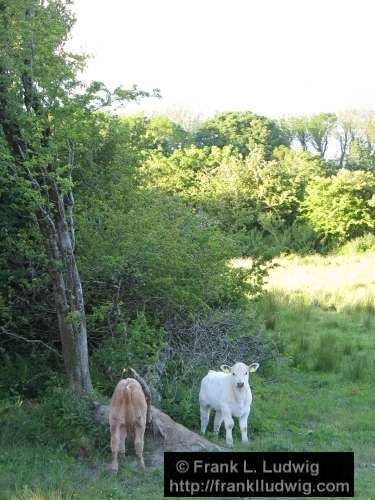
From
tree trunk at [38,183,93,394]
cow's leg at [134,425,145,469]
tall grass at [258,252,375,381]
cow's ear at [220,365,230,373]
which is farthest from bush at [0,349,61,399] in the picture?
tall grass at [258,252,375,381]

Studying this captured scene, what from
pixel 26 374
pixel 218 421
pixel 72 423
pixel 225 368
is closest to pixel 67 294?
pixel 72 423

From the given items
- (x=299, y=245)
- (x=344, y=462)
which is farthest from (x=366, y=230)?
(x=344, y=462)

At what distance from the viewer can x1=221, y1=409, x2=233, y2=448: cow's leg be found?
8977 mm

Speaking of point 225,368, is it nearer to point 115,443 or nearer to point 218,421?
point 218,421

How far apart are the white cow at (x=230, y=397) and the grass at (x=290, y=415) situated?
1.01ft

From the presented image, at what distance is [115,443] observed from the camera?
796 cm

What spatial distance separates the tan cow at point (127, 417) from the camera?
8047 mm

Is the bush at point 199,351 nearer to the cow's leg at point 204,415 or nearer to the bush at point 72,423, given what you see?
the cow's leg at point 204,415

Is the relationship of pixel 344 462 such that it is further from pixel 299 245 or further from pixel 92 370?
pixel 299 245

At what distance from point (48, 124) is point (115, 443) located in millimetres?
3960

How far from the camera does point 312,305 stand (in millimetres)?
19891

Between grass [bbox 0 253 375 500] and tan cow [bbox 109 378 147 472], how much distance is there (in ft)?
0.84

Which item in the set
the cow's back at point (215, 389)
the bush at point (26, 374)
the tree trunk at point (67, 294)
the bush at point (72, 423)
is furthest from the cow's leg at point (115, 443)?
the bush at point (26, 374)

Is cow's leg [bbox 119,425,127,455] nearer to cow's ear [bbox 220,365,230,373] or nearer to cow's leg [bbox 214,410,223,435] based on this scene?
cow's leg [bbox 214,410,223,435]
